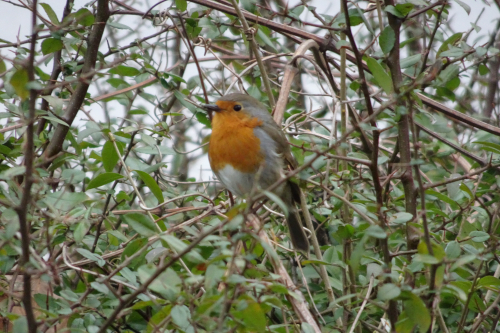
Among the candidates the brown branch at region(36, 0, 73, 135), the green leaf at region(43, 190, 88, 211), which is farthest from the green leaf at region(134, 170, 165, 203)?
the brown branch at region(36, 0, 73, 135)

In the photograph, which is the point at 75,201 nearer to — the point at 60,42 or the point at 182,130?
the point at 60,42

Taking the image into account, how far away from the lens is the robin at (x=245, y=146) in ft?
10.4

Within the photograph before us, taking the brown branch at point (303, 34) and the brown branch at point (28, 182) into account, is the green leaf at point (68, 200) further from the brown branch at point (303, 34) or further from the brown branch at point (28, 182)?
the brown branch at point (303, 34)

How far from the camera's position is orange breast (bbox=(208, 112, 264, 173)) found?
3189 mm

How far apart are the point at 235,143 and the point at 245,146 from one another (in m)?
0.06

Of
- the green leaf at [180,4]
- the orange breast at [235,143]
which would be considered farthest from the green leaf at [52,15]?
the orange breast at [235,143]

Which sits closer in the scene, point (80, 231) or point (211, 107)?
point (80, 231)

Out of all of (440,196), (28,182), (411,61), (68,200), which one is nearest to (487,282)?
(440,196)

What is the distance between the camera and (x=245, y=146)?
3223 millimetres

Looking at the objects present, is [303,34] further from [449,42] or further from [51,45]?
[51,45]

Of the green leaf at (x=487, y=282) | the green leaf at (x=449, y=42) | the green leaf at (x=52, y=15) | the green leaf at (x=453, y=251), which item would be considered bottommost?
the green leaf at (x=487, y=282)

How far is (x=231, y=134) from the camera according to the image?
127 inches

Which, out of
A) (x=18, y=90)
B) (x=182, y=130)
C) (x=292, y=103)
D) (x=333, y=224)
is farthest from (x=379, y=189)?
(x=182, y=130)

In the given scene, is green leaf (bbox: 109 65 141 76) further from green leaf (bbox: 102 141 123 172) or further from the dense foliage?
green leaf (bbox: 102 141 123 172)
